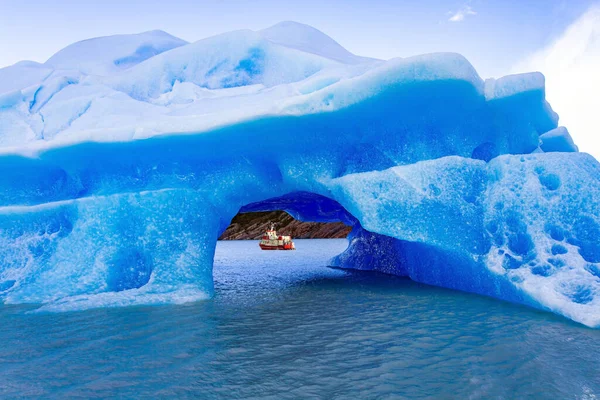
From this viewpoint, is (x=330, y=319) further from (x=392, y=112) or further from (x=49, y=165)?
(x=49, y=165)

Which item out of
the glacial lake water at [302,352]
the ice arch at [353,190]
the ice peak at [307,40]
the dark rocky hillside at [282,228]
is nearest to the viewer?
the glacial lake water at [302,352]

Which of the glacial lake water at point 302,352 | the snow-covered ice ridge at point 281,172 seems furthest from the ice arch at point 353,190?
the glacial lake water at point 302,352

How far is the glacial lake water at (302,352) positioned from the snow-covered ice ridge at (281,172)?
0.80 m

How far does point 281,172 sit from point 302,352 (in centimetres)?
430

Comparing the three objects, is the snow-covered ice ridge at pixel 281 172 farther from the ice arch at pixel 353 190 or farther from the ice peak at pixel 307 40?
the ice peak at pixel 307 40

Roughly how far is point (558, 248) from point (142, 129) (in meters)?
6.11

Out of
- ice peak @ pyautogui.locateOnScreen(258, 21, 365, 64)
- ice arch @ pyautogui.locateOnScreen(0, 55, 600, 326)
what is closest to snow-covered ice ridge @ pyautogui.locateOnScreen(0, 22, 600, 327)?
ice arch @ pyautogui.locateOnScreen(0, 55, 600, 326)

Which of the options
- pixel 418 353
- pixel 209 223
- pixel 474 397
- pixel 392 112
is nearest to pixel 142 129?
pixel 209 223

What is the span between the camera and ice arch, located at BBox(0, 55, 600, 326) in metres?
5.94

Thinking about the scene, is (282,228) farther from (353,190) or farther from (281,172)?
(353,190)

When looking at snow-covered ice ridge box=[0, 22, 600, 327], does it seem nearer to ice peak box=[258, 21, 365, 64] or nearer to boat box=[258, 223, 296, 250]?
ice peak box=[258, 21, 365, 64]

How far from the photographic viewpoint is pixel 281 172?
768 cm

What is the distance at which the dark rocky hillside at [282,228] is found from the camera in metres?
55.8

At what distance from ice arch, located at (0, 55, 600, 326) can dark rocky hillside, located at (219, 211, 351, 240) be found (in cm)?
4530
